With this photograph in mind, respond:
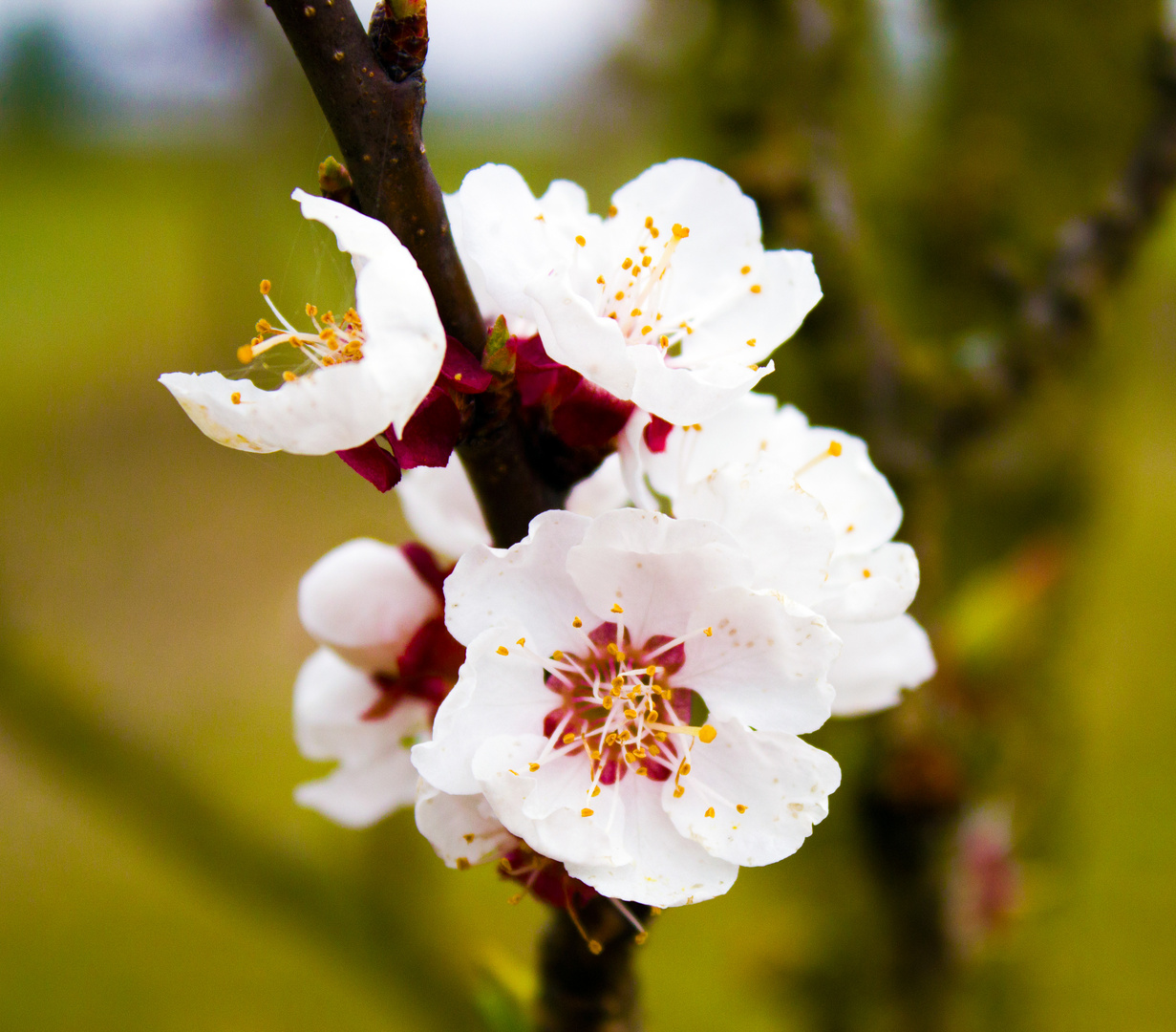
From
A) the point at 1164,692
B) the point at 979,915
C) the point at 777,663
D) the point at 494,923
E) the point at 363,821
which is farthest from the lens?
the point at 1164,692

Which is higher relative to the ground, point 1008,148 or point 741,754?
point 1008,148

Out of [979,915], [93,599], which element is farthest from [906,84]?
[93,599]

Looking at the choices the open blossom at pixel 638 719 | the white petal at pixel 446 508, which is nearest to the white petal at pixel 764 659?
the open blossom at pixel 638 719

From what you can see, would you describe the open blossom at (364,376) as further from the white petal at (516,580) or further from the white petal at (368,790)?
the white petal at (368,790)

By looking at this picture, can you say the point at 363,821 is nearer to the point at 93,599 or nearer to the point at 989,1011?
the point at 989,1011

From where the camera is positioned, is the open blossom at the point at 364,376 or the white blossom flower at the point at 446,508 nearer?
the open blossom at the point at 364,376

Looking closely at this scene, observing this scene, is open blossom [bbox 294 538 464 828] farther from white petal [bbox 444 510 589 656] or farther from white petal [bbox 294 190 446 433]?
white petal [bbox 294 190 446 433]

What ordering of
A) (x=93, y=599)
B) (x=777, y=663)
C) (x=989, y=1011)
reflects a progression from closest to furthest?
1. (x=777, y=663)
2. (x=989, y=1011)
3. (x=93, y=599)
